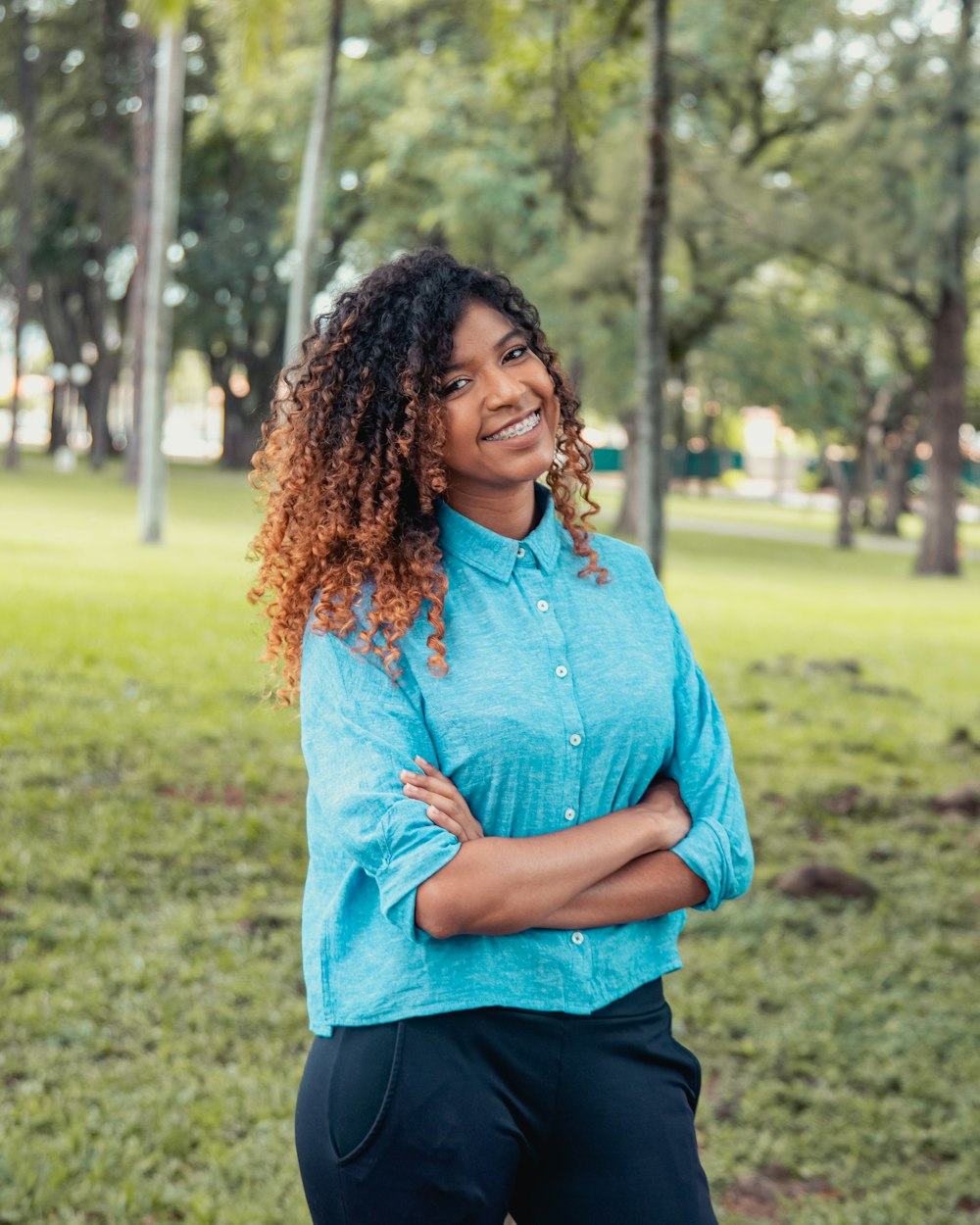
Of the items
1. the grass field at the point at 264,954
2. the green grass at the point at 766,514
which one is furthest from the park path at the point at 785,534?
the grass field at the point at 264,954

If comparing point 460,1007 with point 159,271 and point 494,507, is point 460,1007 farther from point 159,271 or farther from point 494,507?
point 159,271

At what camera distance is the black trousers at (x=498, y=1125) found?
6.57ft

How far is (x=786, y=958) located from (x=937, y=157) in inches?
698

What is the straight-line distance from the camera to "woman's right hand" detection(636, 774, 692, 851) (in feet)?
7.22

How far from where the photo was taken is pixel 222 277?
3875cm

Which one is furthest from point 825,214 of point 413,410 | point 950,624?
point 413,410

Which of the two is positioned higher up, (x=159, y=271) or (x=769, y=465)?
(x=159, y=271)

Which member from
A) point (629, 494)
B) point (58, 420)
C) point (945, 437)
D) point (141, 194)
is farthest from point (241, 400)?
point (945, 437)

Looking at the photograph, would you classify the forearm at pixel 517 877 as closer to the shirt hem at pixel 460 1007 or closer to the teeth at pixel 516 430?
the shirt hem at pixel 460 1007

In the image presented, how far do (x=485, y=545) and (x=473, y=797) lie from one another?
384 millimetres

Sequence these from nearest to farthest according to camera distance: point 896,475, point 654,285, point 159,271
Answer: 1. point 654,285
2. point 159,271
3. point 896,475

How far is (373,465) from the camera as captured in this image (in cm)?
220

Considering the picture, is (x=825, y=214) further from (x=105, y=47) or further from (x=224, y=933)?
(x=105, y=47)

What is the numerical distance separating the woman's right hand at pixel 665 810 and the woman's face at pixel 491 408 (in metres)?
0.52
